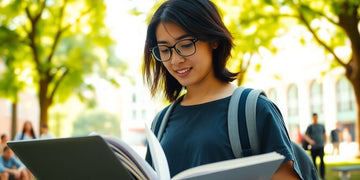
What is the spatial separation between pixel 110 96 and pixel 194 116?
92.6 metres

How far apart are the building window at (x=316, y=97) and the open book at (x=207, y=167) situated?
4359cm

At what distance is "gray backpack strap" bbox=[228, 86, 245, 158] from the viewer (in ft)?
5.48

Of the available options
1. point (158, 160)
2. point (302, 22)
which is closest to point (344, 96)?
point (302, 22)

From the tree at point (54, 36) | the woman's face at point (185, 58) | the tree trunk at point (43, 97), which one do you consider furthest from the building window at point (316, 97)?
the woman's face at point (185, 58)

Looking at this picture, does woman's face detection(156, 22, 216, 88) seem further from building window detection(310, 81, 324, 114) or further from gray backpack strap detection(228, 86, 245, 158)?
building window detection(310, 81, 324, 114)

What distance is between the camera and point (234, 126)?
5.57ft

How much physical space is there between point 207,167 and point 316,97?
45067mm

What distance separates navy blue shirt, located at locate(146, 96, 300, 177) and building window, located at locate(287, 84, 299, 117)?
47.3 m

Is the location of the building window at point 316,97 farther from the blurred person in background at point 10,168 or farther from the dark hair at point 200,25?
the dark hair at point 200,25

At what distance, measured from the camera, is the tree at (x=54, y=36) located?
16.0m

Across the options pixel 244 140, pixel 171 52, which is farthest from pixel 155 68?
pixel 244 140

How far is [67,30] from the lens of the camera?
17.4 metres

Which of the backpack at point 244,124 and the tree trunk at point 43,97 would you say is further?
the tree trunk at point 43,97

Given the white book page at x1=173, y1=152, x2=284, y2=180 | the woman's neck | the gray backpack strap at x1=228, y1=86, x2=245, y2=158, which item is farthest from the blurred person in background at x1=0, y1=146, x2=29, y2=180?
the white book page at x1=173, y1=152, x2=284, y2=180
